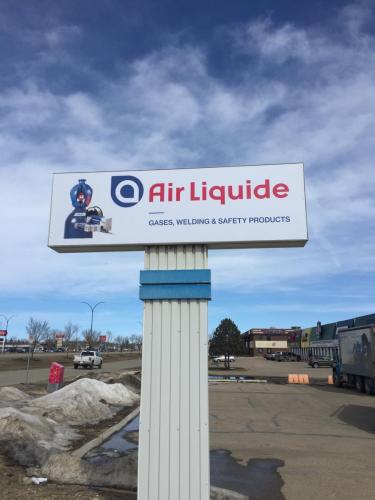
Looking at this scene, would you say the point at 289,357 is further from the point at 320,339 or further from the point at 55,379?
the point at 55,379

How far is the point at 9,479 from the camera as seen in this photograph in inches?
259

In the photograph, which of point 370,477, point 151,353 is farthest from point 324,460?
point 151,353

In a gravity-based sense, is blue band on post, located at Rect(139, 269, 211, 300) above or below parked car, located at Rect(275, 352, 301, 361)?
above

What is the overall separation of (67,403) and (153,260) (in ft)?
29.9

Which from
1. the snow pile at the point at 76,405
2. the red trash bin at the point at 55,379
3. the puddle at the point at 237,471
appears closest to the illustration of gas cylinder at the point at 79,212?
the puddle at the point at 237,471

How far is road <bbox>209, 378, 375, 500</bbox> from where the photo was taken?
7.17m

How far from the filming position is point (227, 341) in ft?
174

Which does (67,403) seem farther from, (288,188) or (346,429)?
(288,188)

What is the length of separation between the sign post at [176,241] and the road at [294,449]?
232cm

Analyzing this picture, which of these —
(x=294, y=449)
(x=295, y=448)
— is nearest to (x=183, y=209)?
(x=294, y=449)

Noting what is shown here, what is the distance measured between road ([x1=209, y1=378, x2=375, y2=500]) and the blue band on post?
135 inches

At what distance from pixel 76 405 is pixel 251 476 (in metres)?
7.06

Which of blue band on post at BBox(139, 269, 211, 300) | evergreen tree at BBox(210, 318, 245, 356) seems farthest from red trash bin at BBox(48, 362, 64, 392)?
evergreen tree at BBox(210, 318, 245, 356)

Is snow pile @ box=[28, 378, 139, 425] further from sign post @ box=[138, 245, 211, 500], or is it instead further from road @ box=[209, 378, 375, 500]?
sign post @ box=[138, 245, 211, 500]
